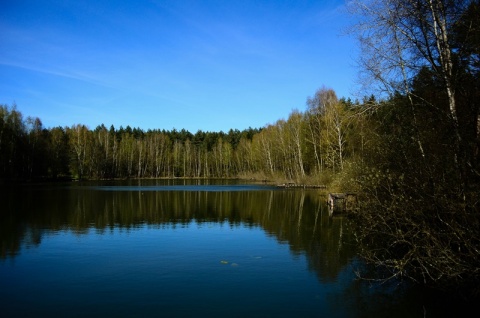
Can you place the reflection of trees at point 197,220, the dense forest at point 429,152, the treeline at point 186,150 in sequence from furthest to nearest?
1. the treeline at point 186,150
2. the reflection of trees at point 197,220
3. the dense forest at point 429,152

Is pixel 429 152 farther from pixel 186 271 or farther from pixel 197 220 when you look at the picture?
pixel 197 220

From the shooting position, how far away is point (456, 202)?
8078 millimetres

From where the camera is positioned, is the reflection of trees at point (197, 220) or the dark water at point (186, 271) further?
the reflection of trees at point (197, 220)

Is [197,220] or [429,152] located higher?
[429,152]

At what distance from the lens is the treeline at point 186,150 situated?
50.5 metres

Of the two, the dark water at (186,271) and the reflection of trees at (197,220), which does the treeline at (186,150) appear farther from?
the dark water at (186,271)

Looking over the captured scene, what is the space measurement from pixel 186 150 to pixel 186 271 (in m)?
99.9

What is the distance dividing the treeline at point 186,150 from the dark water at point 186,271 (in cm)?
1691

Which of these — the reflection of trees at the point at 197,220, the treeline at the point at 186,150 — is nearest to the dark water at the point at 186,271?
the reflection of trees at the point at 197,220

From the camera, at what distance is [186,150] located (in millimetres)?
110500

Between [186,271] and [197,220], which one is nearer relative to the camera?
[186,271]

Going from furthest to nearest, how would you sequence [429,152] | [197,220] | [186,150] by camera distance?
[186,150], [197,220], [429,152]

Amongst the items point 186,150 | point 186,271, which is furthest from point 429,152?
point 186,150

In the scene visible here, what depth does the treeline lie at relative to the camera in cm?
5053
